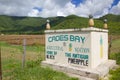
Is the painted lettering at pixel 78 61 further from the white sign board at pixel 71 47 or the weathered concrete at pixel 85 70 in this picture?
Answer: the weathered concrete at pixel 85 70

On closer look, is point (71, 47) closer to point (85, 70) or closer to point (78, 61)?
point (78, 61)

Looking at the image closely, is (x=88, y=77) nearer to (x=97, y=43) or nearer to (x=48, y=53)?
(x=97, y=43)

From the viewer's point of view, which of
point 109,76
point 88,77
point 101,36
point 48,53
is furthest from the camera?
point 48,53

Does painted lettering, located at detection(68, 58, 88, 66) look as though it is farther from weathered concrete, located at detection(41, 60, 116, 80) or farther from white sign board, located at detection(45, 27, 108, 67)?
weathered concrete, located at detection(41, 60, 116, 80)

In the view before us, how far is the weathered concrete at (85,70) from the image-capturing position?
697 cm

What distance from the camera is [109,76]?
7527mm

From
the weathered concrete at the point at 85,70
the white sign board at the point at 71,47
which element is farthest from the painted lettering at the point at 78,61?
the weathered concrete at the point at 85,70

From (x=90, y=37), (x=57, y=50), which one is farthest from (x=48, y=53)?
(x=90, y=37)

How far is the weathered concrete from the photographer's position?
6.97 m

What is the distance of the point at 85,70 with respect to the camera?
23.9ft

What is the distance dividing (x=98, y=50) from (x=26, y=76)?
9.45ft

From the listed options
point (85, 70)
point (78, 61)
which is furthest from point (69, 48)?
point (85, 70)

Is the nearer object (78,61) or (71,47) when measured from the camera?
(78,61)

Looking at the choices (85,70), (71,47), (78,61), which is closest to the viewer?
(85,70)
